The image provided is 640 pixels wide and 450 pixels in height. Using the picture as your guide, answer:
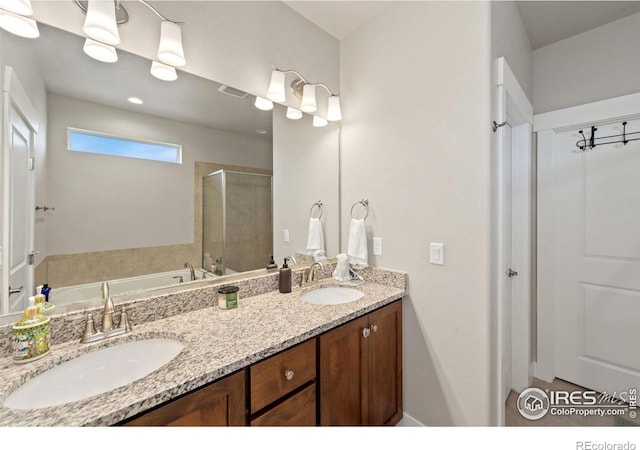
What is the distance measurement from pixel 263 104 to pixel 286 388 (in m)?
1.52

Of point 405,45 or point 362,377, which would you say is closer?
point 362,377

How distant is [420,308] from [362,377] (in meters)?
0.53

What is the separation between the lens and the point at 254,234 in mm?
1625

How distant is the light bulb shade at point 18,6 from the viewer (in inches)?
35.1

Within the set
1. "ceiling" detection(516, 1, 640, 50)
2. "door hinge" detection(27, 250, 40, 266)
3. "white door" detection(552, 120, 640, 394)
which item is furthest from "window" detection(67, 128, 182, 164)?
"white door" detection(552, 120, 640, 394)

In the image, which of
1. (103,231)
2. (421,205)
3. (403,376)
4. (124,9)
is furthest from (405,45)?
(403,376)

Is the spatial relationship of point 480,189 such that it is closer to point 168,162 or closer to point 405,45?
point 405,45

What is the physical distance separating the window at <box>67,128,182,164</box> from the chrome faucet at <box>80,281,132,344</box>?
57 cm

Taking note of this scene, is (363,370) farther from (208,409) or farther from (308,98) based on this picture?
(308,98)

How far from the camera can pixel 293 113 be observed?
1.80 metres

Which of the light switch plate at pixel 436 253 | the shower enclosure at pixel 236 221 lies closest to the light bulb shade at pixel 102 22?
the shower enclosure at pixel 236 221

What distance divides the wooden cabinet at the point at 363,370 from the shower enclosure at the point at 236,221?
0.69m

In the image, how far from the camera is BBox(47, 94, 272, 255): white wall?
3.42 feet

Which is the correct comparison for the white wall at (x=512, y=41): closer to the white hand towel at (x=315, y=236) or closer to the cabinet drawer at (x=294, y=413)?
the white hand towel at (x=315, y=236)
